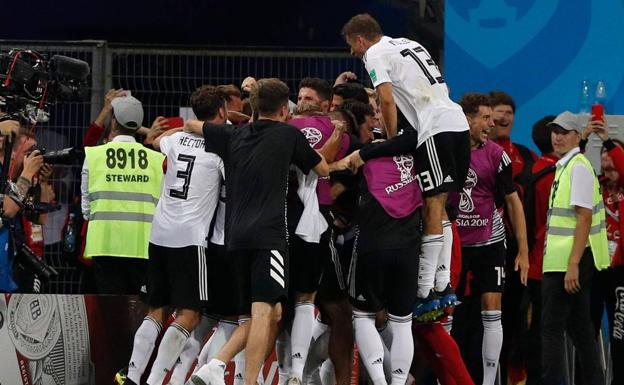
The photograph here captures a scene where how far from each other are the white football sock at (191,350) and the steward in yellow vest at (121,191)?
4.14 ft

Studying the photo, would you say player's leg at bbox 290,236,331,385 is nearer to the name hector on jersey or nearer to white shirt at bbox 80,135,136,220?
the name hector on jersey

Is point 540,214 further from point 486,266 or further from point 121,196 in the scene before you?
point 121,196

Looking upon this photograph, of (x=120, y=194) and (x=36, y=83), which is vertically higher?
(x=36, y=83)

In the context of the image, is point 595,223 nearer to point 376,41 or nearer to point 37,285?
point 376,41

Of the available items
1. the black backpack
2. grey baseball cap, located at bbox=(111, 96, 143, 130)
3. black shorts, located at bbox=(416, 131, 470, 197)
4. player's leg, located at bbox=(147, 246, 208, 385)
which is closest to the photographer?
grey baseball cap, located at bbox=(111, 96, 143, 130)

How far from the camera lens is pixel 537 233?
11320 mm

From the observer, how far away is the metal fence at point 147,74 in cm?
1262

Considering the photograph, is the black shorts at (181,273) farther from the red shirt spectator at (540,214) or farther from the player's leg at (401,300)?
the red shirt spectator at (540,214)

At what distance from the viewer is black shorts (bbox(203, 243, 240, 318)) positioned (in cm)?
956

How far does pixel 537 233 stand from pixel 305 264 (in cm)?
302

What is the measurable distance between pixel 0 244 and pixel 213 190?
1784 mm

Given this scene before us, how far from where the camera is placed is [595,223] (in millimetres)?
10570

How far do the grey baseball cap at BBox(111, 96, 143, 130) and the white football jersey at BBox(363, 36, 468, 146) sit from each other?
252 cm

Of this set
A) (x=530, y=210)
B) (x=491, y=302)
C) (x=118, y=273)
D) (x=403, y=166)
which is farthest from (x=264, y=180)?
(x=530, y=210)
